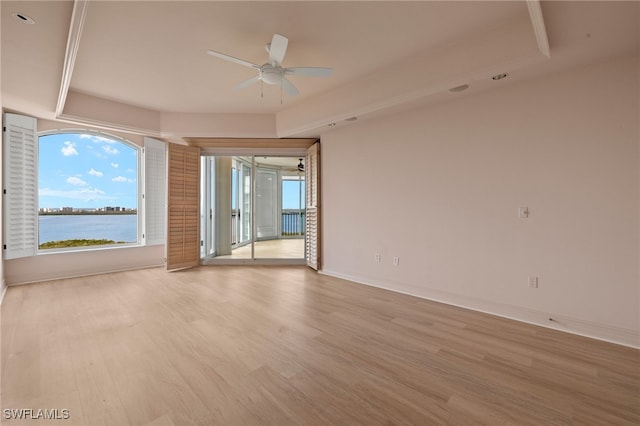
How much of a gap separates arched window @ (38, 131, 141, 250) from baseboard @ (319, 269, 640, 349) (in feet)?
17.3

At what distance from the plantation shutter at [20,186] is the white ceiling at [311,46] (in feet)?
1.11

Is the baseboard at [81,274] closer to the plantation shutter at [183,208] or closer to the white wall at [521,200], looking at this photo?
the plantation shutter at [183,208]

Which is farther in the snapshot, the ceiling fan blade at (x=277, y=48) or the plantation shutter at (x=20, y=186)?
the plantation shutter at (x=20, y=186)

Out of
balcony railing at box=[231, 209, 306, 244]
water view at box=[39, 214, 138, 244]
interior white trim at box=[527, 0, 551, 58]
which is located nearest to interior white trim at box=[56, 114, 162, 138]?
water view at box=[39, 214, 138, 244]

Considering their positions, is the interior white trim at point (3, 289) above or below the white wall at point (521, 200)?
below

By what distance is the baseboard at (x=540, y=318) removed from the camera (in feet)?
7.65

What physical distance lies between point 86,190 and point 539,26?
682 centimetres

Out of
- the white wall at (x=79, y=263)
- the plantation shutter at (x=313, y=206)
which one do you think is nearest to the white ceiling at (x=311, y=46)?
the plantation shutter at (x=313, y=206)

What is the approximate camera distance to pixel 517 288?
284cm

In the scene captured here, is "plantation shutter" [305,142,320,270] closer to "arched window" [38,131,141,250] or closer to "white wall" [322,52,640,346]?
"white wall" [322,52,640,346]

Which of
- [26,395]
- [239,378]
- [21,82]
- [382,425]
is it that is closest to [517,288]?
[382,425]

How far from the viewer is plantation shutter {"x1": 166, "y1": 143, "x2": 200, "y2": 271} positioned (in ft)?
16.1

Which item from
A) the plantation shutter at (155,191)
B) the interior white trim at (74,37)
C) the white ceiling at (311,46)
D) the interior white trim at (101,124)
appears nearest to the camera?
the interior white trim at (74,37)

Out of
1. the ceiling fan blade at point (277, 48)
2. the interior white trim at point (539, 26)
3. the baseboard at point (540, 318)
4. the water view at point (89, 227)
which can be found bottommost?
the baseboard at point (540, 318)
